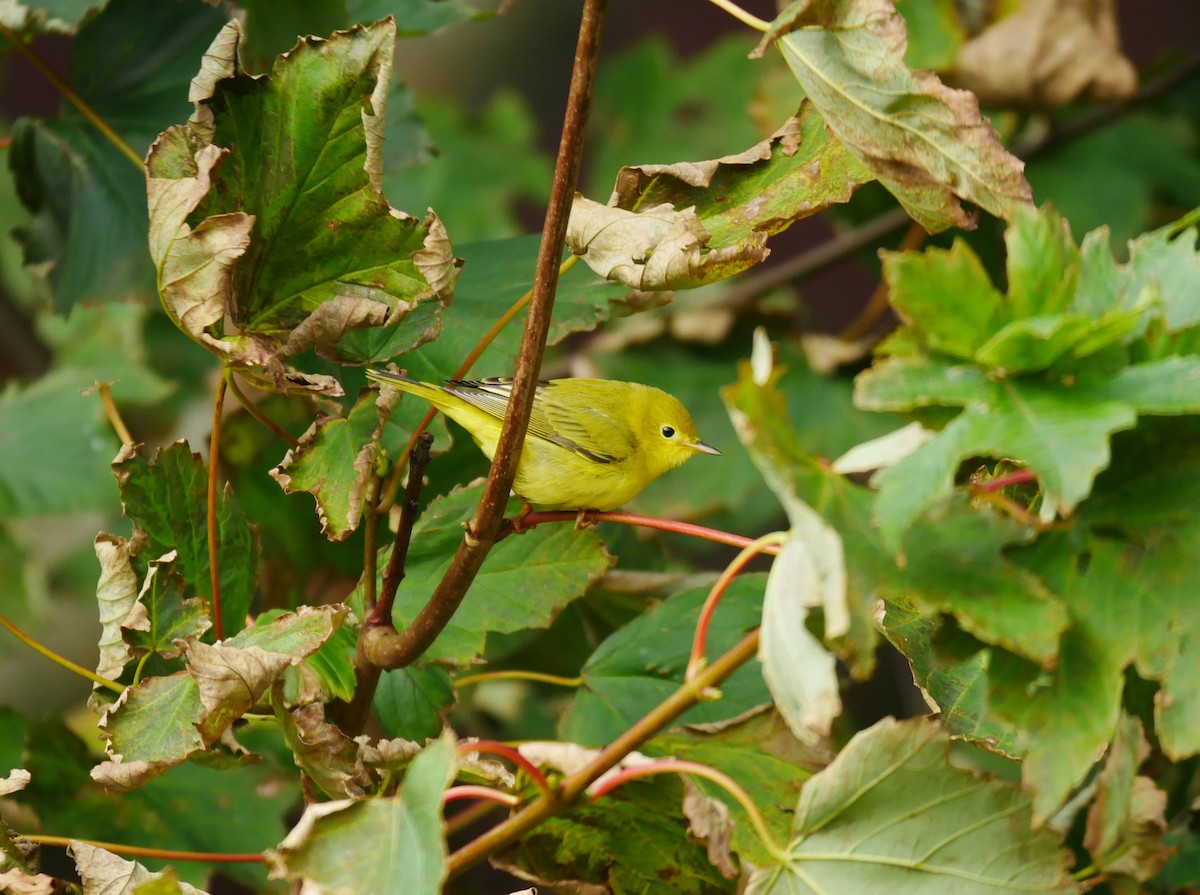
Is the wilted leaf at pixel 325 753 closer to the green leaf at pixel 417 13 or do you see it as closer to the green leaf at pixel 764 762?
the green leaf at pixel 764 762

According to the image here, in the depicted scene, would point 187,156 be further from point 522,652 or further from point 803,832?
point 522,652

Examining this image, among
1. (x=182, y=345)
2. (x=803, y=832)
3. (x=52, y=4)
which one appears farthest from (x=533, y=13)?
(x=803, y=832)

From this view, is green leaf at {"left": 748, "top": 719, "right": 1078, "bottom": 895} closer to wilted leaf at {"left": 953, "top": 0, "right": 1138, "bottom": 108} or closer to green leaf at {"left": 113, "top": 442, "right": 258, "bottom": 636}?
green leaf at {"left": 113, "top": 442, "right": 258, "bottom": 636}

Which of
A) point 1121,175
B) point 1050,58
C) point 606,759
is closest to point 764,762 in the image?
point 606,759

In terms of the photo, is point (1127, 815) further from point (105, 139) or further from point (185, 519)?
point (105, 139)

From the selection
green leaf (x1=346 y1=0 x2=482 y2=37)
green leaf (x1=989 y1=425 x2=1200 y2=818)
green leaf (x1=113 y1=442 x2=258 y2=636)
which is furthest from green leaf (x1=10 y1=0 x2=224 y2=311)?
green leaf (x1=989 y1=425 x2=1200 y2=818)

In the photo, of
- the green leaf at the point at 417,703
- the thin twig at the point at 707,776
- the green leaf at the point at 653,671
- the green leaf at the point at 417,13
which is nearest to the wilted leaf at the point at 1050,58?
the green leaf at the point at 417,13
